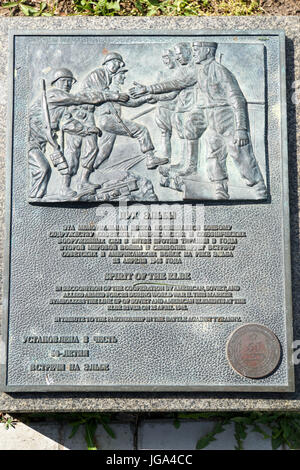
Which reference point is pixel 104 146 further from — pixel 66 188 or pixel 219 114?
pixel 219 114

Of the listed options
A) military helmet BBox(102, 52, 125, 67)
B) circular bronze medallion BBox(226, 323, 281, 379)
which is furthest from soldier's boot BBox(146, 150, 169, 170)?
circular bronze medallion BBox(226, 323, 281, 379)

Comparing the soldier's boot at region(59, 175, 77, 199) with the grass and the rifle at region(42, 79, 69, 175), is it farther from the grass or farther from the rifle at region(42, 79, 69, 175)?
the grass

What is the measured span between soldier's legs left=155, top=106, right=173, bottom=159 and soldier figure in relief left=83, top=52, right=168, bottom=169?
0.24 feet

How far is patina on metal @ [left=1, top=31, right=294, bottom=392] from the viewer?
356 cm

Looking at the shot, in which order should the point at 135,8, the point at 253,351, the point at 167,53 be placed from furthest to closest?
1. the point at 135,8
2. the point at 167,53
3. the point at 253,351

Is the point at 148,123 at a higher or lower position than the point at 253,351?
higher

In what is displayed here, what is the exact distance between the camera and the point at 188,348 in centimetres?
357

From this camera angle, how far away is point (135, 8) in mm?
4531

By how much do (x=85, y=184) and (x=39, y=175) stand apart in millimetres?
355

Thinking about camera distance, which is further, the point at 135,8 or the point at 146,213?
the point at 135,8

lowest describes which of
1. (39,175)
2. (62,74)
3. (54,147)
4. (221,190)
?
(221,190)

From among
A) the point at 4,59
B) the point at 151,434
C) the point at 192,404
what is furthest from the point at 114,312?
the point at 4,59

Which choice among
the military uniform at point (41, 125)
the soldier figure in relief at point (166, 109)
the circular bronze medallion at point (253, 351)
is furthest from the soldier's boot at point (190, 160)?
the circular bronze medallion at point (253, 351)

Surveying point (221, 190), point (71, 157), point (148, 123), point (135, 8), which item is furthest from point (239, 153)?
point (135, 8)
